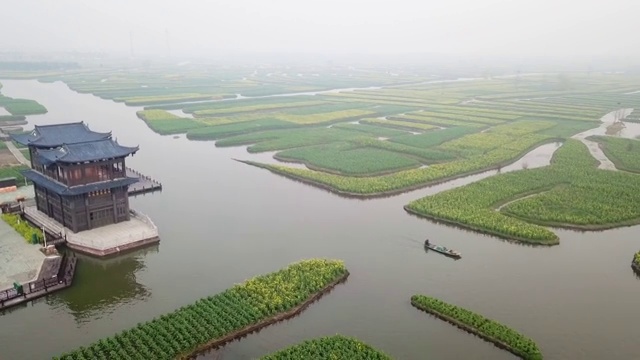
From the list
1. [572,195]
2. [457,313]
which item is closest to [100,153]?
[457,313]

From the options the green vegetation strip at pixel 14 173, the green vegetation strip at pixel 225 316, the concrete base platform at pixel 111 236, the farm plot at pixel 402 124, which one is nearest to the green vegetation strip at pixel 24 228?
the concrete base platform at pixel 111 236

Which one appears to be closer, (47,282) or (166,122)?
(47,282)

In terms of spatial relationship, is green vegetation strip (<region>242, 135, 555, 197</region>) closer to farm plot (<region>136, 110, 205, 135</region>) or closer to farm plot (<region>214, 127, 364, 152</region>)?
farm plot (<region>214, 127, 364, 152</region>)

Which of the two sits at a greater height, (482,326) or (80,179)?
(80,179)

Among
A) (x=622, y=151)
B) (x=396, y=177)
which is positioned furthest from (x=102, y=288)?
(x=622, y=151)

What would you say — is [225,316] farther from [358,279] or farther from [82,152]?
[82,152]

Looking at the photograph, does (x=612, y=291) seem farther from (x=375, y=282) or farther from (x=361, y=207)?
(x=361, y=207)
